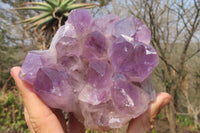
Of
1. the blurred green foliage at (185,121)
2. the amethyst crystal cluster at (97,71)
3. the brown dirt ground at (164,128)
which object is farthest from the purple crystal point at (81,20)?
the blurred green foliage at (185,121)

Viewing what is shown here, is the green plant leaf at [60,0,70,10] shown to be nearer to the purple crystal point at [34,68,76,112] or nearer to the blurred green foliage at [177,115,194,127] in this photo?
the purple crystal point at [34,68,76,112]

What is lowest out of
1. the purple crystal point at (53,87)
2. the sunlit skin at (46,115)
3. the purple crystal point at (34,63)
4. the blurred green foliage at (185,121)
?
the blurred green foliage at (185,121)

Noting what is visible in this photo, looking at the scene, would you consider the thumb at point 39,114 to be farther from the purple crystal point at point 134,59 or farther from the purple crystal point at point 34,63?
the purple crystal point at point 134,59

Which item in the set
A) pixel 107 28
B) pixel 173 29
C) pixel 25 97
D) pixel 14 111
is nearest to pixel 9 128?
pixel 14 111

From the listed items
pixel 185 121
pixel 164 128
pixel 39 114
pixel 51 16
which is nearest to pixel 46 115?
pixel 39 114

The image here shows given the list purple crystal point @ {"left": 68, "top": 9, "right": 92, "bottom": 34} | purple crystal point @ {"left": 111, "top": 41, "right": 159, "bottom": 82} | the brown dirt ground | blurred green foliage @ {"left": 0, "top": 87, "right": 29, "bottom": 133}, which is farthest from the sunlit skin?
the brown dirt ground

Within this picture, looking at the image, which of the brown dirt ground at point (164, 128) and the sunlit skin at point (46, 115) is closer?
the sunlit skin at point (46, 115)

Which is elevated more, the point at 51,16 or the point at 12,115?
the point at 51,16

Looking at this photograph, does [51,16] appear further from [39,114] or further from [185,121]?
[185,121]
